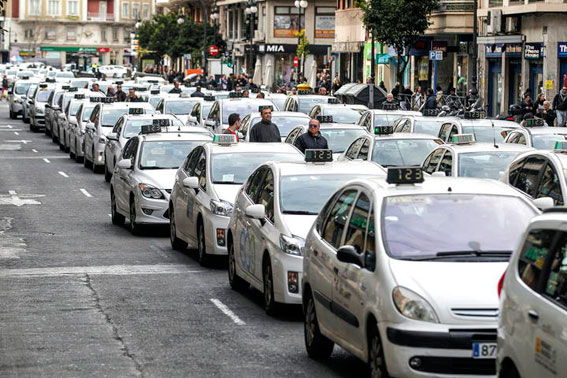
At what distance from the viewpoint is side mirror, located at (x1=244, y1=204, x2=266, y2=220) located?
43.7 feet

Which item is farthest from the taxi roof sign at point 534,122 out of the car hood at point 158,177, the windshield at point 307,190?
the windshield at point 307,190

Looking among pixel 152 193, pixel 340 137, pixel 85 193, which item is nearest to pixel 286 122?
pixel 340 137

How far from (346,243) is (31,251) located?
940 centimetres

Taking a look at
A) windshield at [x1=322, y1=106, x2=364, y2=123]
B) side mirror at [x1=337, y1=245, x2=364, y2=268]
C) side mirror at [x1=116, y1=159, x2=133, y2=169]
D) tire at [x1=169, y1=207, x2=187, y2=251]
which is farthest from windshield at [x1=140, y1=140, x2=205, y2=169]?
side mirror at [x1=337, y1=245, x2=364, y2=268]

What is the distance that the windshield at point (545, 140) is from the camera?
21.3 metres

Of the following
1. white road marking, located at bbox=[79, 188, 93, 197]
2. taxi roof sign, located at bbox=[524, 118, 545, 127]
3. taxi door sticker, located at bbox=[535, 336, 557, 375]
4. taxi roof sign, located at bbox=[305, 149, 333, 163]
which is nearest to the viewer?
taxi door sticker, located at bbox=[535, 336, 557, 375]

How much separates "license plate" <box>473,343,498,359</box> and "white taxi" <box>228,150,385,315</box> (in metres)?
4.15

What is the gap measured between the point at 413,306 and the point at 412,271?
1.25 ft

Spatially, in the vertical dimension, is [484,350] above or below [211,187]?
below

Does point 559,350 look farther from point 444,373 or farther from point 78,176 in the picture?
point 78,176

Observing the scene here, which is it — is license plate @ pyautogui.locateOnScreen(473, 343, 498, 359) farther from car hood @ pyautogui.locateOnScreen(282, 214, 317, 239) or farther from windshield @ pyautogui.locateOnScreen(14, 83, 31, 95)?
windshield @ pyautogui.locateOnScreen(14, 83, 31, 95)

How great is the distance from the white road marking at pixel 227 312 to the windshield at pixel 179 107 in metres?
24.4

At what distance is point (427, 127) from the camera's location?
27.6 metres

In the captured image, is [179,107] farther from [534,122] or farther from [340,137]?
[534,122]
